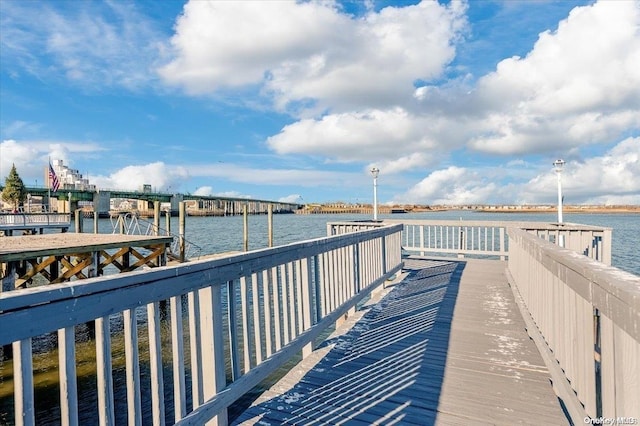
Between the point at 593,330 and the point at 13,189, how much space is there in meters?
66.1

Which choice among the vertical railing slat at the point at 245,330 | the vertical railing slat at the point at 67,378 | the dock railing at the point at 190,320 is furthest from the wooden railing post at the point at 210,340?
the vertical railing slat at the point at 67,378

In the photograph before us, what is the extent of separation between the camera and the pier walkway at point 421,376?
2.65 meters

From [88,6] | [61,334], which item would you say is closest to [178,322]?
[61,334]

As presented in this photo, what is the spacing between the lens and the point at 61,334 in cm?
146

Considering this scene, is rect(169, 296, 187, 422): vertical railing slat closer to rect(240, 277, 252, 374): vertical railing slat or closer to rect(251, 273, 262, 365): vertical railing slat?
rect(240, 277, 252, 374): vertical railing slat

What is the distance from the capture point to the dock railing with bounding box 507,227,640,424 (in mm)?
1355

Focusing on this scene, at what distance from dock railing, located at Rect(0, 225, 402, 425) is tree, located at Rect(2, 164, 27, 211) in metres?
60.9

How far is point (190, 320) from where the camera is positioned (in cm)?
215

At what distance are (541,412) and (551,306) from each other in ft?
2.36

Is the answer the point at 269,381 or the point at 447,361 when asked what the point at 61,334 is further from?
the point at 269,381

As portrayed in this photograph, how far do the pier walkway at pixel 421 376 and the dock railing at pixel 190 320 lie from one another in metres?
0.30

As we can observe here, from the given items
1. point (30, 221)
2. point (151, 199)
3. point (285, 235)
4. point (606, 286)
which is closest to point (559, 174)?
point (606, 286)

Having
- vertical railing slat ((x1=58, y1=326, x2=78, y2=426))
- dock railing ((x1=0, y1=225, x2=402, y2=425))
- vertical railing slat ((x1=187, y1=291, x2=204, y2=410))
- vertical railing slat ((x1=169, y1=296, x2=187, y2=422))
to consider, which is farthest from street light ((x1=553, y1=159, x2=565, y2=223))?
vertical railing slat ((x1=58, y1=326, x2=78, y2=426))

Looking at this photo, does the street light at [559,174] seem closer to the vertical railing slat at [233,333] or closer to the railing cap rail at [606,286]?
the railing cap rail at [606,286]
